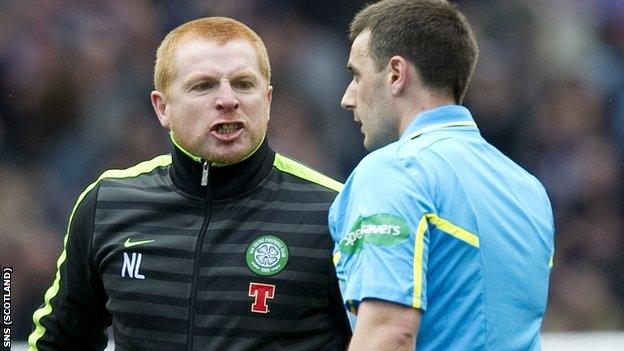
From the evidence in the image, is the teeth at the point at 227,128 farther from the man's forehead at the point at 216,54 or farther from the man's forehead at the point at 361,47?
the man's forehead at the point at 361,47

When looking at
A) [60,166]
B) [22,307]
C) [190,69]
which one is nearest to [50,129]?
[60,166]

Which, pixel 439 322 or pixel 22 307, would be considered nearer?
pixel 439 322

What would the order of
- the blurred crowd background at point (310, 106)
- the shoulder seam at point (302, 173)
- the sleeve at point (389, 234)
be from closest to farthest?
the sleeve at point (389, 234), the shoulder seam at point (302, 173), the blurred crowd background at point (310, 106)

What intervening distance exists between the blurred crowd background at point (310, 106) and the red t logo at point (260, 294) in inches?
137

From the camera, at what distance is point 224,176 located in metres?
3.42

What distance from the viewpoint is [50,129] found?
712cm

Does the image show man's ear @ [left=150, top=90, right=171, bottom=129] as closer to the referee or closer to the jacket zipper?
the jacket zipper

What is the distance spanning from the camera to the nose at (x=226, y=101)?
3383 mm

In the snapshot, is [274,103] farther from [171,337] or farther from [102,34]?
[171,337]

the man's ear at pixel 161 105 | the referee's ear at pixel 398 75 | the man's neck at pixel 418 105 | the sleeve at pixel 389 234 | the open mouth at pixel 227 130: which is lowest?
the sleeve at pixel 389 234

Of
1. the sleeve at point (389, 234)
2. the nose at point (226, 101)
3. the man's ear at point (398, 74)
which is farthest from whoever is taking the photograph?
the nose at point (226, 101)

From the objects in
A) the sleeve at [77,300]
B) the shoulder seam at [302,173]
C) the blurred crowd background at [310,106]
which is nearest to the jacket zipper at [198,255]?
the shoulder seam at [302,173]

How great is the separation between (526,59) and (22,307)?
3.46m

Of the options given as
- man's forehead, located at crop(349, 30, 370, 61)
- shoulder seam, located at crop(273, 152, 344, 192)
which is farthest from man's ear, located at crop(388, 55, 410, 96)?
shoulder seam, located at crop(273, 152, 344, 192)
